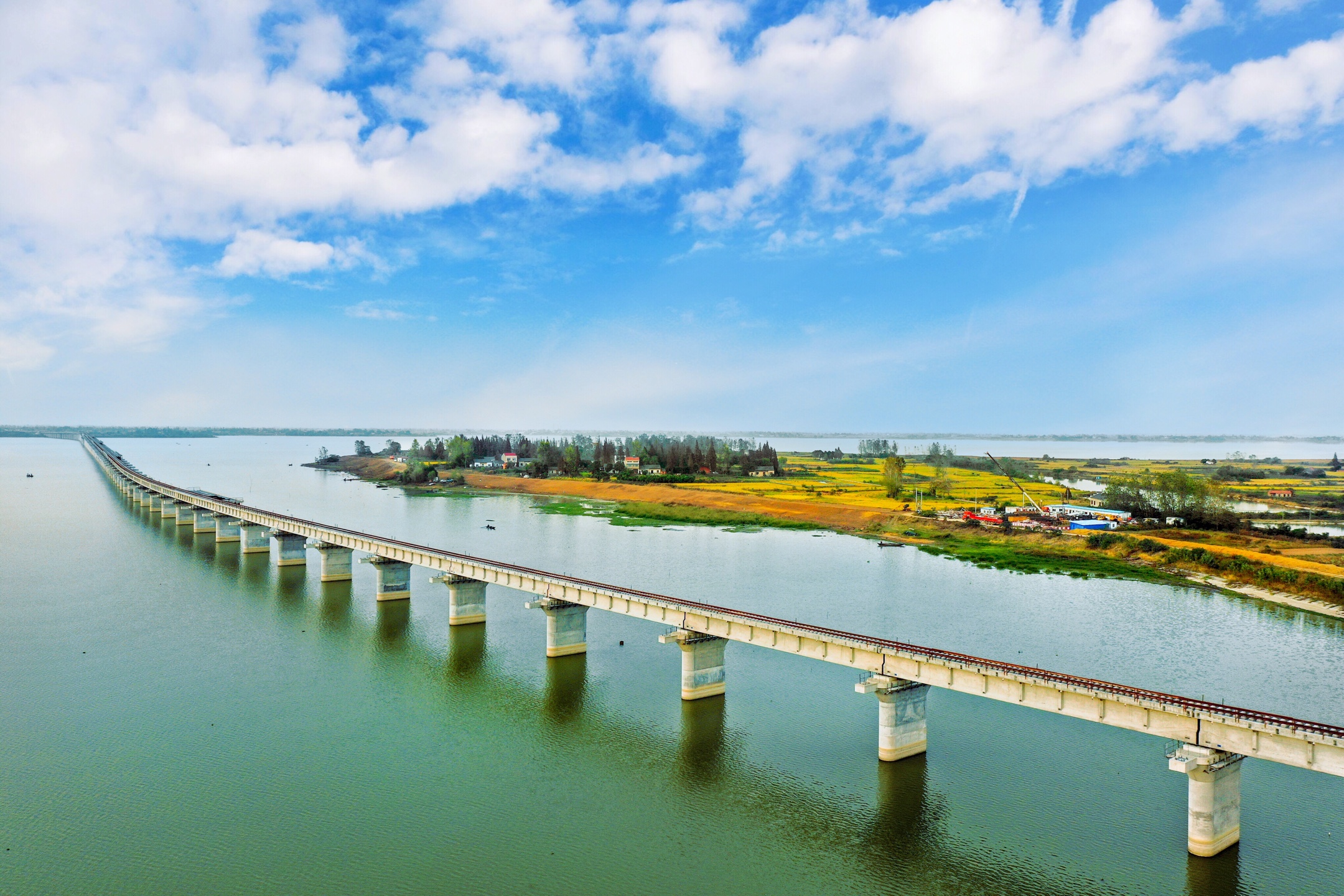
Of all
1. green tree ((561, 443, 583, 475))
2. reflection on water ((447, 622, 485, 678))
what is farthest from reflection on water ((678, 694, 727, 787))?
green tree ((561, 443, 583, 475))

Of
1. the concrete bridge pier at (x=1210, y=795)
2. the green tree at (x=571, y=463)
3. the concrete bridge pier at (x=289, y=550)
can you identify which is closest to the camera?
the concrete bridge pier at (x=1210, y=795)

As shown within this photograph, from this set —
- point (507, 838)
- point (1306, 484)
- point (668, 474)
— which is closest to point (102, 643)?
point (507, 838)

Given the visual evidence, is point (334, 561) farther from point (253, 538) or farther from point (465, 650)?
point (465, 650)

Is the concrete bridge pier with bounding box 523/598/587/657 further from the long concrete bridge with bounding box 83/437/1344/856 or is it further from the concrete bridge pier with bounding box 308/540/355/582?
the concrete bridge pier with bounding box 308/540/355/582

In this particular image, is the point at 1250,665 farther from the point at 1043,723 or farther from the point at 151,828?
the point at 151,828

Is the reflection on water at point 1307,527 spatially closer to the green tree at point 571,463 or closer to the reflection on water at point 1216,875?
the reflection on water at point 1216,875

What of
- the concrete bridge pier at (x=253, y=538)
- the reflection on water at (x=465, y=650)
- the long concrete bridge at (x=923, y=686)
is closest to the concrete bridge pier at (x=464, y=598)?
the long concrete bridge at (x=923, y=686)
